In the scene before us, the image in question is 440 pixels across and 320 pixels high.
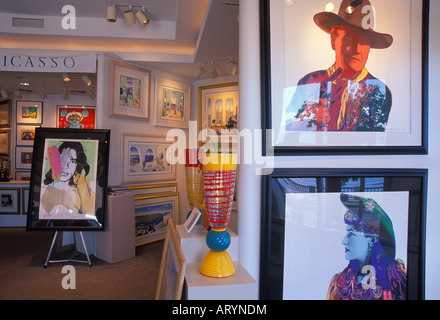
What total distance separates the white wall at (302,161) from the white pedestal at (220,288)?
0.26 m

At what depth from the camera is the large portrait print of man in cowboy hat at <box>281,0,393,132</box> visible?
169cm

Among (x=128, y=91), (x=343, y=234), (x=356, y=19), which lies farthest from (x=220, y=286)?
(x=128, y=91)

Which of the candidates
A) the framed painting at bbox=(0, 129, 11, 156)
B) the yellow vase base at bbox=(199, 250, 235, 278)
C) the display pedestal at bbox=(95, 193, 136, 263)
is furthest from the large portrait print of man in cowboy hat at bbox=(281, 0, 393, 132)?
the framed painting at bbox=(0, 129, 11, 156)

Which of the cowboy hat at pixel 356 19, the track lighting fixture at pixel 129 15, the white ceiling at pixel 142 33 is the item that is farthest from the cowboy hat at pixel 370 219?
the track lighting fixture at pixel 129 15

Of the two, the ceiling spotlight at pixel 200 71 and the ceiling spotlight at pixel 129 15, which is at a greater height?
the ceiling spotlight at pixel 129 15

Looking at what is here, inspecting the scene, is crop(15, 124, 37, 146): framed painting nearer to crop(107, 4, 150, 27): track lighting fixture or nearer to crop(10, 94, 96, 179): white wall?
crop(10, 94, 96, 179): white wall

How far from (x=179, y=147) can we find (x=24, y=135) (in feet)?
13.2

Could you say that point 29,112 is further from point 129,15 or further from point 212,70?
point 212,70

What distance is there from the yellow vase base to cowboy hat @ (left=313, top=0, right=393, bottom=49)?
4.56 feet

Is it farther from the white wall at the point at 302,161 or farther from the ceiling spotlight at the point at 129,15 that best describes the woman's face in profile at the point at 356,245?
the ceiling spotlight at the point at 129,15

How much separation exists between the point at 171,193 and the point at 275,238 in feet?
10.1

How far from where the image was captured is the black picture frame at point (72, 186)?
3.17 m

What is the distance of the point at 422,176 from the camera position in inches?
68.7

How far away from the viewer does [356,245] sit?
173 cm
